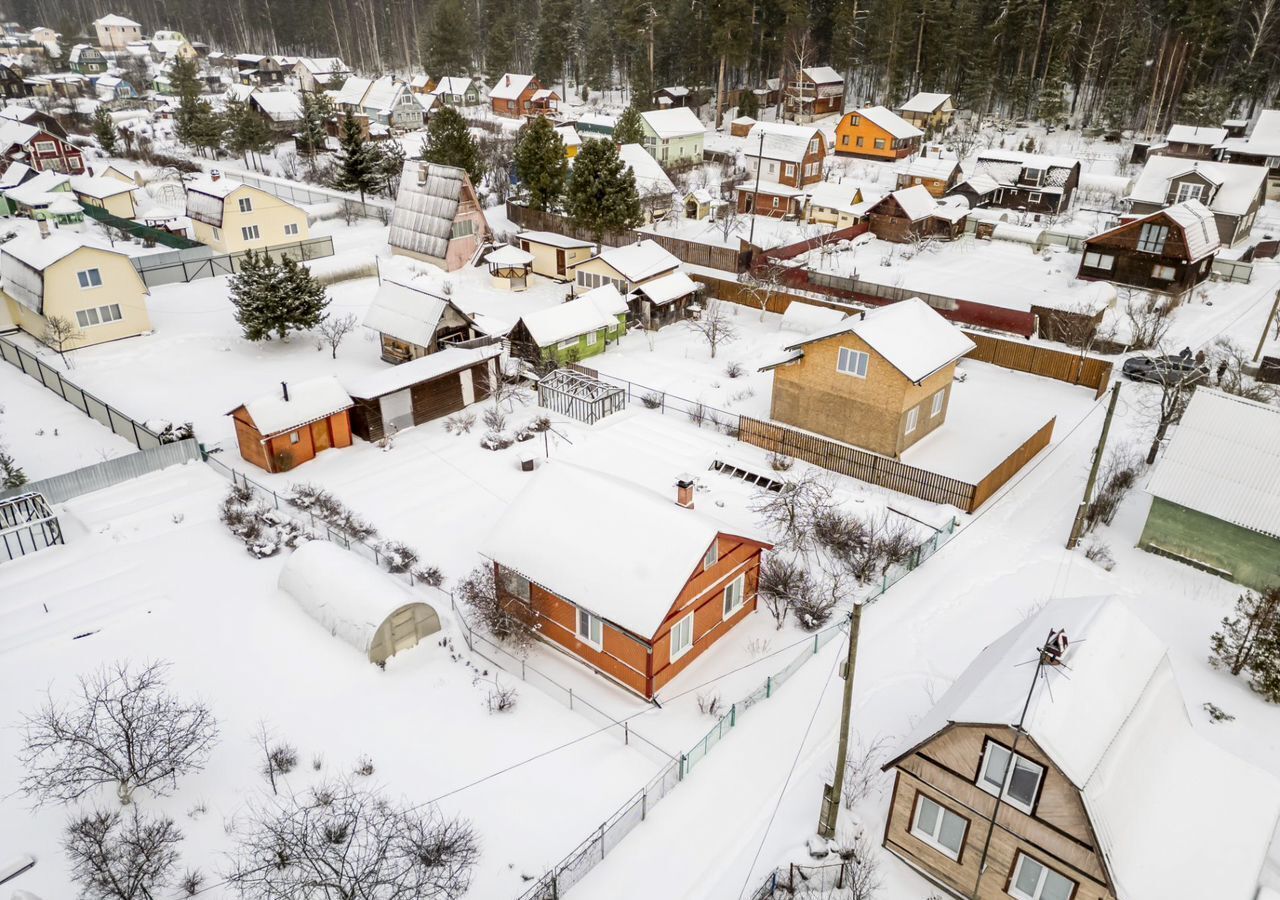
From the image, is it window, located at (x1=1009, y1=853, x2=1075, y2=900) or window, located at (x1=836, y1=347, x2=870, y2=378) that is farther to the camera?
window, located at (x1=836, y1=347, x2=870, y2=378)

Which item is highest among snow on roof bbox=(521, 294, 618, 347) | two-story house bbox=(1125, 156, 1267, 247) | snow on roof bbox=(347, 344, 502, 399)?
two-story house bbox=(1125, 156, 1267, 247)

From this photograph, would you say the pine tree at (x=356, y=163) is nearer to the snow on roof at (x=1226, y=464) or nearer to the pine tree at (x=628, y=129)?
the pine tree at (x=628, y=129)

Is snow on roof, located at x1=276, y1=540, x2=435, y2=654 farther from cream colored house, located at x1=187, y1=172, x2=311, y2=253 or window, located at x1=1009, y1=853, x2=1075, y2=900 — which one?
cream colored house, located at x1=187, y1=172, x2=311, y2=253

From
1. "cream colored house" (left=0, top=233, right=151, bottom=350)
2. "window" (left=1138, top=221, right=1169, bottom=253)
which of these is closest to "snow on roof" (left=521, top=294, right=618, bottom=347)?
"cream colored house" (left=0, top=233, right=151, bottom=350)

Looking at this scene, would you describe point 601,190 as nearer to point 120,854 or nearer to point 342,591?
point 342,591

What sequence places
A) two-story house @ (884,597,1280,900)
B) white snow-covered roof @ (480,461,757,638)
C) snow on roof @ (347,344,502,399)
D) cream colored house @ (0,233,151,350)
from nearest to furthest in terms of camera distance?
two-story house @ (884,597,1280,900), white snow-covered roof @ (480,461,757,638), snow on roof @ (347,344,502,399), cream colored house @ (0,233,151,350)

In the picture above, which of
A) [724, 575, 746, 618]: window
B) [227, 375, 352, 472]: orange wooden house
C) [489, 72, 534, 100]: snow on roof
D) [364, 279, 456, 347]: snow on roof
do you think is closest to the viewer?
[724, 575, 746, 618]: window

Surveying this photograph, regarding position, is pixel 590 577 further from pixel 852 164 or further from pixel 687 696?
pixel 852 164
